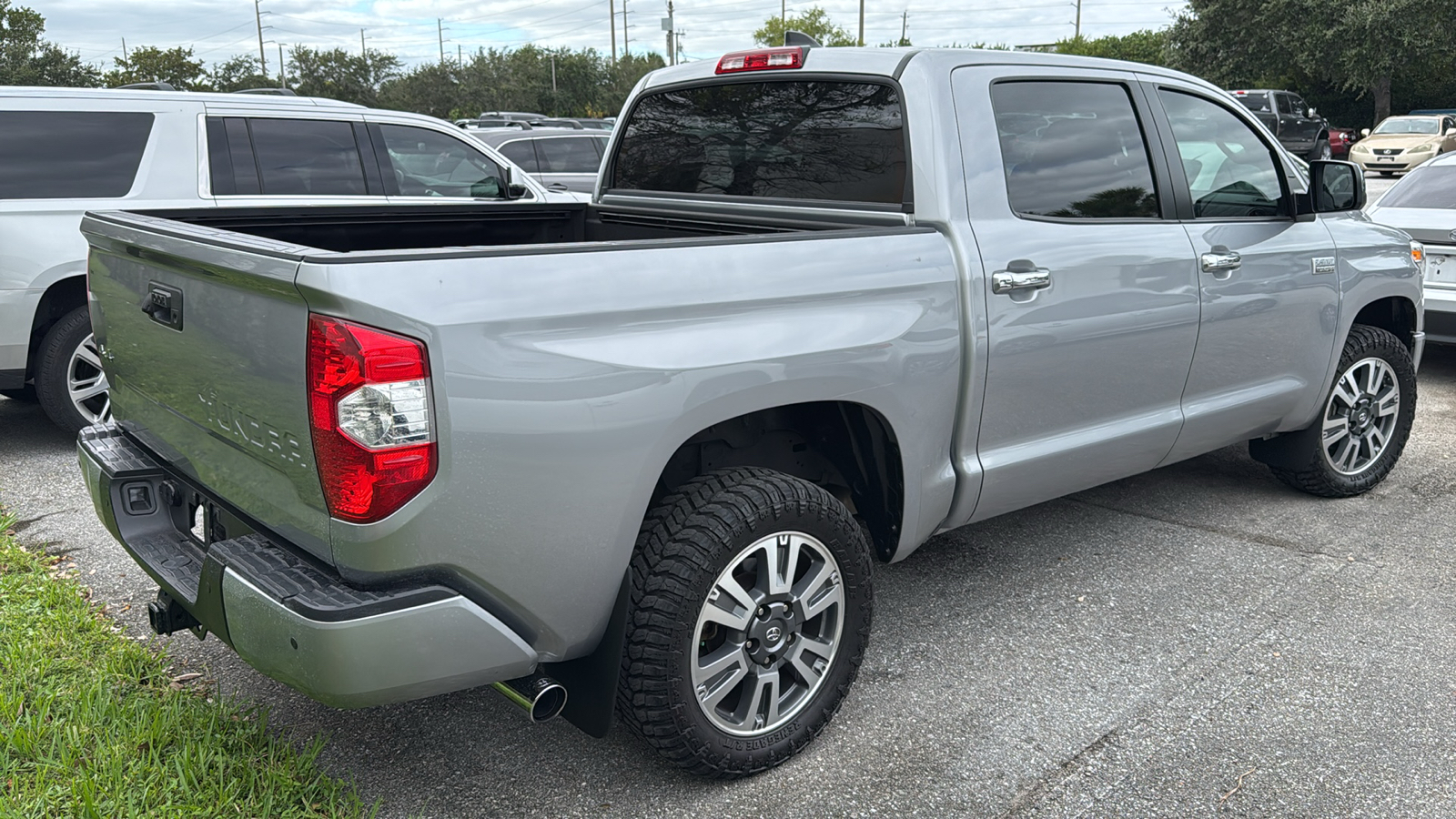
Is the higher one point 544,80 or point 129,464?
point 544,80

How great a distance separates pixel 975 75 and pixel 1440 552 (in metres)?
2.83

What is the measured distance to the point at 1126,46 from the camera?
61.5 meters

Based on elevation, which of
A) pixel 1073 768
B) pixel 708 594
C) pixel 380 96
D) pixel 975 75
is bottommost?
pixel 1073 768

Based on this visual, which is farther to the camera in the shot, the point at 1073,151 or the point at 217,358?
the point at 1073,151

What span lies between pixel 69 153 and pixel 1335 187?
6003 millimetres

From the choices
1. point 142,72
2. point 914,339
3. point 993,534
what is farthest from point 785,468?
point 142,72

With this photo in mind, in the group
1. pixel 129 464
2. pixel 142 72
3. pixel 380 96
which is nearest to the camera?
pixel 129 464

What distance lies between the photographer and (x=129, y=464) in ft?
9.66

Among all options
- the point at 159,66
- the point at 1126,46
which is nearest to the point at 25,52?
the point at 159,66

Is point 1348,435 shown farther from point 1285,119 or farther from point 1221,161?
point 1285,119

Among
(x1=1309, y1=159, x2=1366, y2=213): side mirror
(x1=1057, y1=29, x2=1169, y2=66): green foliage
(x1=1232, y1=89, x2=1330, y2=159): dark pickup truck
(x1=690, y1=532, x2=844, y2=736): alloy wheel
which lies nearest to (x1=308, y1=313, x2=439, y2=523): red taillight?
(x1=690, y1=532, x2=844, y2=736): alloy wheel

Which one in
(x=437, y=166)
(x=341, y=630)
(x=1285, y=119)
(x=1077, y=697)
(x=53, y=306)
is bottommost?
(x=1077, y=697)

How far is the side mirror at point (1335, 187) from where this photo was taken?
14.3 ft

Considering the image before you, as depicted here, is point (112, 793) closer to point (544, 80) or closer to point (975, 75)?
point (975, 75)
